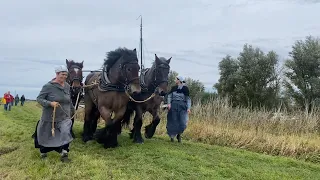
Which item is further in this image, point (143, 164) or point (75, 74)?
point (75, 74)

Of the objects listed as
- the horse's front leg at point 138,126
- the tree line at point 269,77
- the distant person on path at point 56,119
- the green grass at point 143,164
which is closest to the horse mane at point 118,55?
the horse's front leg at point 138,126

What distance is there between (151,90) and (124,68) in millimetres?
1446

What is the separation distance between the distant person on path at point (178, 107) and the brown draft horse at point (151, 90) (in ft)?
2.03

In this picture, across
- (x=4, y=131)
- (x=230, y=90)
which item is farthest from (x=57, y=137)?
(x=230, y=90)

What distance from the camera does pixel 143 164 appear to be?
23.5ft

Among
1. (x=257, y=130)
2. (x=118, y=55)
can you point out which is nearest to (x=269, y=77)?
(x=257, y=130)

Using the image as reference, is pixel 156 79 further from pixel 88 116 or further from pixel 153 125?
pixel 88 116

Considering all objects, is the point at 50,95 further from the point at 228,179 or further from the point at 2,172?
the point at 228,179

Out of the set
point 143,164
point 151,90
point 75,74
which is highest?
point 75,74

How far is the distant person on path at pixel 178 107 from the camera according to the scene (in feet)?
34.6

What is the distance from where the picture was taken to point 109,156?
7.93 metres

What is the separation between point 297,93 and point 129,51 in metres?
25.7

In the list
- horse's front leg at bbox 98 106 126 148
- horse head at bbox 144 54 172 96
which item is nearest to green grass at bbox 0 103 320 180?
horse's front leg at bbox 98 106 126 148

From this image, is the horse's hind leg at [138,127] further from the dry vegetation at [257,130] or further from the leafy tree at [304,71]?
the leafy tree at [304,71]
